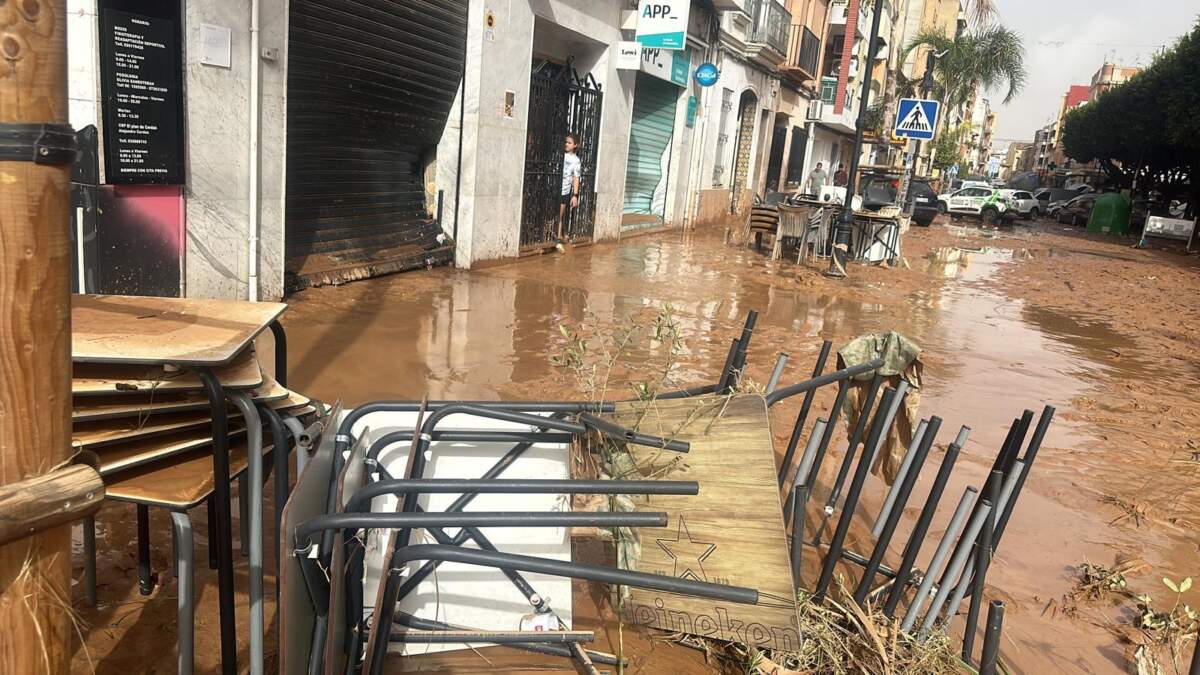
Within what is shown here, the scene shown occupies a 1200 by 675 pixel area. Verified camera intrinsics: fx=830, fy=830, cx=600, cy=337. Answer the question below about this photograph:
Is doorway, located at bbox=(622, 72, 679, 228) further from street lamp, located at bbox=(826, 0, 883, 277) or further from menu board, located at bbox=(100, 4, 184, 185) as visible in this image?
menu board, located at bbox=(100, 4, 184, 185)

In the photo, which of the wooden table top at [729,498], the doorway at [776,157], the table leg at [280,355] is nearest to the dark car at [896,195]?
the doorway at [776,157]

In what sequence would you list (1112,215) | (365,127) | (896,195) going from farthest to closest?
1. (1112,215)
2. (896,195)
3. (365,127)

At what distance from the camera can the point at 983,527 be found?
2.56 metres

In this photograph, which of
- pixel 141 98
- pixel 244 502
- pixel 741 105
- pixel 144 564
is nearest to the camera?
pixel 244 502

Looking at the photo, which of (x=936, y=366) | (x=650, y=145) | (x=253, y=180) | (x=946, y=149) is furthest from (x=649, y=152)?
(x=946, y=149)

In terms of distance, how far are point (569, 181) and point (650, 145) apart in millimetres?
5427

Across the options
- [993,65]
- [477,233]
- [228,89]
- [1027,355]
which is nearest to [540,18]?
[477,233]

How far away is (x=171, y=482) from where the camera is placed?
207 centimetres

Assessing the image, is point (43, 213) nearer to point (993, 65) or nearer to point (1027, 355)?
point (1027, 355)

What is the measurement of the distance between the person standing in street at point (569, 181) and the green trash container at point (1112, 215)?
28678 millimetres

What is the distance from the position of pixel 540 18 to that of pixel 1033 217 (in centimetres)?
3604

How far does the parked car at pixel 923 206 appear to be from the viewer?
29734 millimetres

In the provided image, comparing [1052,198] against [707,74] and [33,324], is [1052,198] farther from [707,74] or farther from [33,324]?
[33,324]

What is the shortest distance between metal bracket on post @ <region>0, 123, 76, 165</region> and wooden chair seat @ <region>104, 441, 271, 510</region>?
3.14 ft
